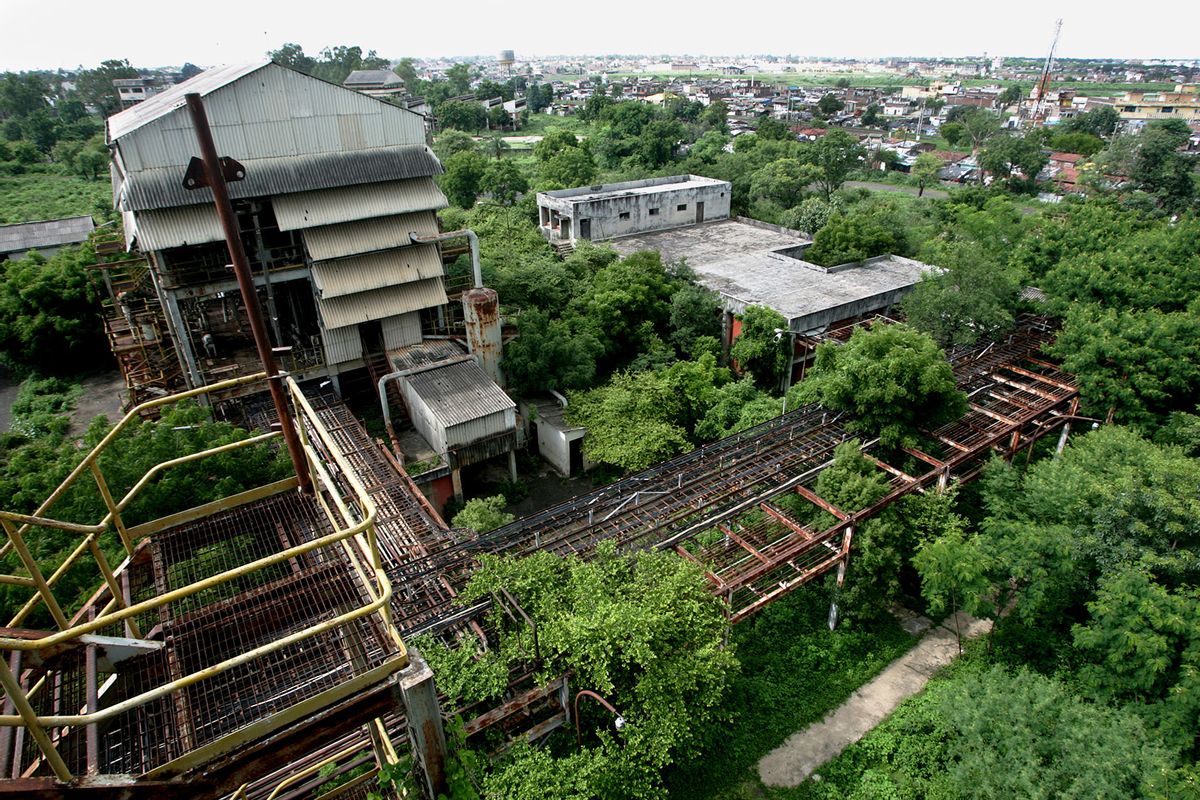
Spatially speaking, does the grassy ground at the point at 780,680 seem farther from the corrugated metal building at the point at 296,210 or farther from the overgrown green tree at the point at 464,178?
the overgrown green tree at the point at 464,178

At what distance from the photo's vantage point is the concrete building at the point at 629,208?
30.8 metres

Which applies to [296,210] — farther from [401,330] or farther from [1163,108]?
[1163,108]

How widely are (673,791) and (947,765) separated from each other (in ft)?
15.8

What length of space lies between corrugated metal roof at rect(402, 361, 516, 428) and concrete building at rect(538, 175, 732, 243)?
1330cm

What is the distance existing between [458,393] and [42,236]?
27768 millimetres

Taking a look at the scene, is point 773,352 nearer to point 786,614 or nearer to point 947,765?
point 786,614

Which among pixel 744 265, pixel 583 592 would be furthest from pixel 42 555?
pixel 744 265

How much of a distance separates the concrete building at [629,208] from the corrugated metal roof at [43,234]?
2283 centimetres

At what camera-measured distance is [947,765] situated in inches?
450

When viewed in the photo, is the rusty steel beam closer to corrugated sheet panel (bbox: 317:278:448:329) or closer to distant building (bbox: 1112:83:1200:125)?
corrugated sheet panel (bbox: 317:278:448:329)

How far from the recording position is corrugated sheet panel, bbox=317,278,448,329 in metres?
19.5

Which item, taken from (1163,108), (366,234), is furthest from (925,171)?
(1163,108)

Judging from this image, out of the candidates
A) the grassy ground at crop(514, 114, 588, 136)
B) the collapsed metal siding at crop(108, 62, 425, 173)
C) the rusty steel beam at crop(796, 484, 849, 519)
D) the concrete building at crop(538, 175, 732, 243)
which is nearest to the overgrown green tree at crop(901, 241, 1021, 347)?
the rusty steel beam at crop(796, 484, 849, 519)

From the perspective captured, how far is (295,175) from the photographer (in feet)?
58.8
